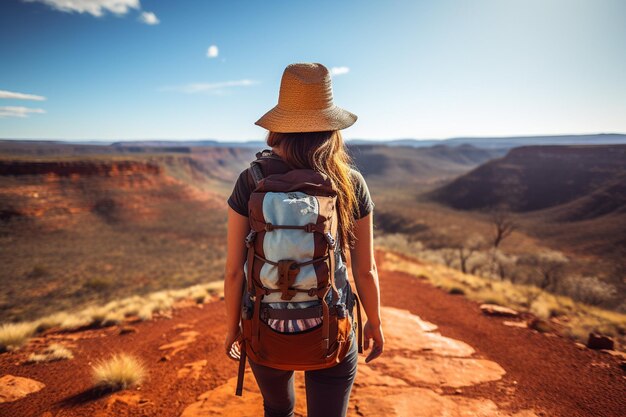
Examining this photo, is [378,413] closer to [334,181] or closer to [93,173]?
[334,181]

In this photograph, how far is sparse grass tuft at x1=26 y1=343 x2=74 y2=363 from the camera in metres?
4.13

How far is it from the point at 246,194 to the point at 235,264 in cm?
32

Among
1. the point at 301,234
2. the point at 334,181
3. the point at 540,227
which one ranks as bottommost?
the point at 540,227

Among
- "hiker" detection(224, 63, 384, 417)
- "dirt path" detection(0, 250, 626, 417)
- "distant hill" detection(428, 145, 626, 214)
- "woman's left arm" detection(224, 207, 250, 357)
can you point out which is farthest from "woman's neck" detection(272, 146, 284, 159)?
"distant hill" detection(428, 145, 626, 214)

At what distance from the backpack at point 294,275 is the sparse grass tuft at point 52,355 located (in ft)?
14.9

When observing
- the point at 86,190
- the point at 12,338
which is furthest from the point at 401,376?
the point at 86,190

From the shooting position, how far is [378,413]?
9.45 feet

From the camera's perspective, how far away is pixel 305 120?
4.56 ft

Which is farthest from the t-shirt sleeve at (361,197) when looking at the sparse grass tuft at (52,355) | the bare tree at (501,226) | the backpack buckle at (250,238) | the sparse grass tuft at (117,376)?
the bare tree at (501,226)

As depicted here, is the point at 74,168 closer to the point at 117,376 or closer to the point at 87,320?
the point at 87,320

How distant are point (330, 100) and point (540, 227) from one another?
140ft

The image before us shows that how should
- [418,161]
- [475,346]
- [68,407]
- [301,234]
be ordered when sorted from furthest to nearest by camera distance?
[418,161] < [475,346] < [68,407] < [301,234]

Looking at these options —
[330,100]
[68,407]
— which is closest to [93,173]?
[68,407]

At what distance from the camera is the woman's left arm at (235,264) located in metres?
1.40
